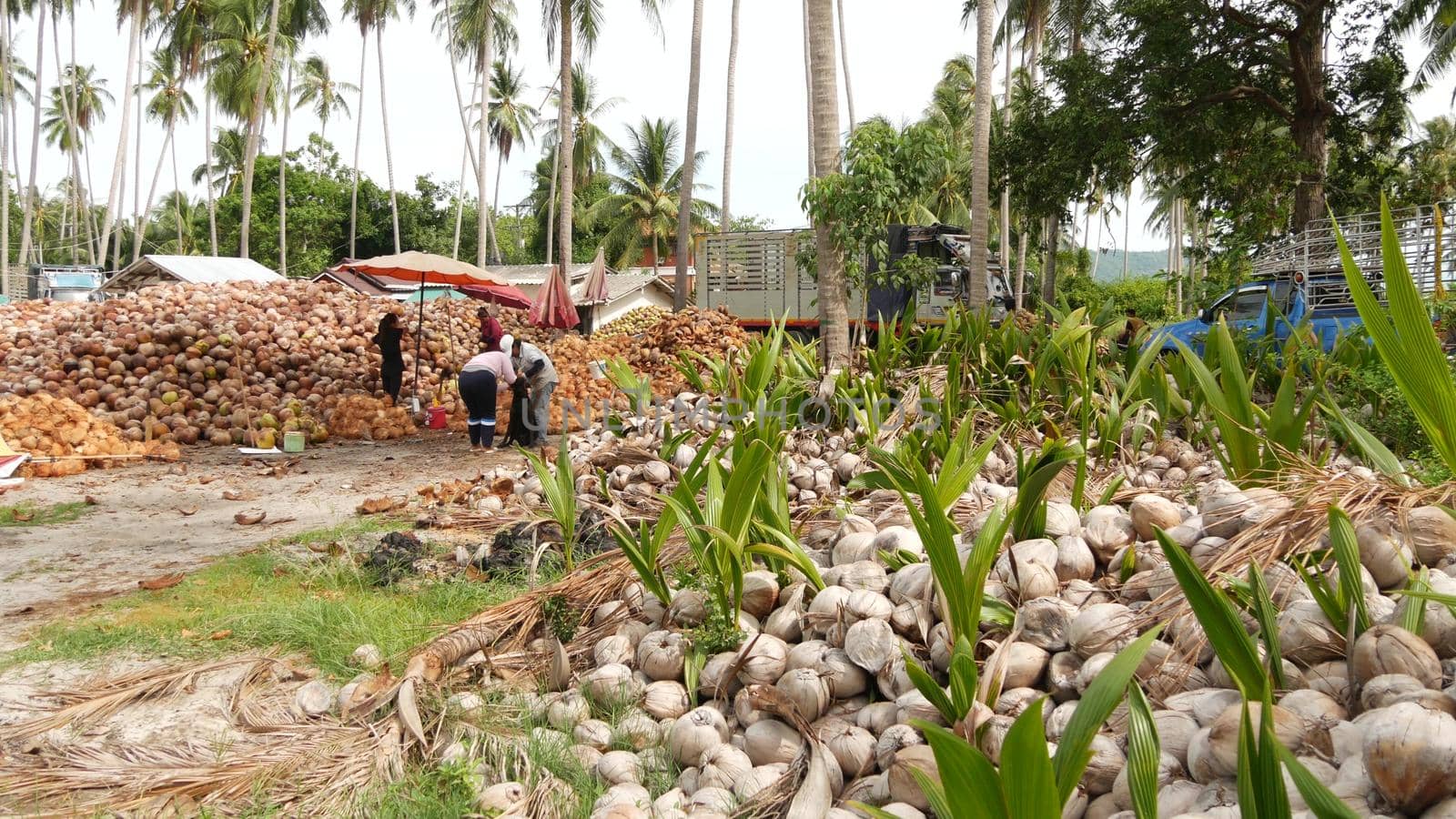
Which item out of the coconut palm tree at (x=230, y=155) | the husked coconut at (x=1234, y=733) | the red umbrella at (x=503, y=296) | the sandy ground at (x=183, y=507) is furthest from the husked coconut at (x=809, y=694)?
the coconut palm tree at (x=230, y=155)

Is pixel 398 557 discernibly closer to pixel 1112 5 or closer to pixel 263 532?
pixel 263 532

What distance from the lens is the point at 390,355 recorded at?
1226 centimetres

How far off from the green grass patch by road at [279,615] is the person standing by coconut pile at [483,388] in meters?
4.54

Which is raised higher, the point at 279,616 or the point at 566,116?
the point at 566,116

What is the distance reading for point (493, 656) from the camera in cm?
338

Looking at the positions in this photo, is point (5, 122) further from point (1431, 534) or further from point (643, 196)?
point (1431, 534)

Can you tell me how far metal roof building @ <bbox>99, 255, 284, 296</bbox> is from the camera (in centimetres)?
1998

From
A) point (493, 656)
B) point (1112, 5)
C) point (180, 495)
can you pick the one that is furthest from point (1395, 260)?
point (1112, 5)

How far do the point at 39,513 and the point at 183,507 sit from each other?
891mm

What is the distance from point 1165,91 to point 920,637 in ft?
50.9

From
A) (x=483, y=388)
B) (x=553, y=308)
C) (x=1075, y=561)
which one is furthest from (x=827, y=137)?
(x=553, y=308)

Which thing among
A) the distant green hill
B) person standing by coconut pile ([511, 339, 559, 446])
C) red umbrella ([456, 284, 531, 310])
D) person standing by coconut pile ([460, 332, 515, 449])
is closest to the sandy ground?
person standing by coconut pile ([460, 332, 515, 449])

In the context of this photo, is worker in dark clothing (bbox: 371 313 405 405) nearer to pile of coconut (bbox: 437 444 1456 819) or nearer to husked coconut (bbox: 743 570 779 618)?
pile of coconut (bbox: 437 444 1456 819)

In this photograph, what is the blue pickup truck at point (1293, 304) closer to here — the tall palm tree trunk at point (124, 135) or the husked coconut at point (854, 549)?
the husked coconut at point (854, 549)
